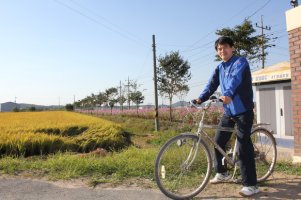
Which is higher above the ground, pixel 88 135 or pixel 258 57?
pixel 258 57

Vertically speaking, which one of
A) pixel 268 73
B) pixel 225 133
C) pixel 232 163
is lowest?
pixel 232 163

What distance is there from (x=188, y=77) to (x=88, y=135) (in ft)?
57.4

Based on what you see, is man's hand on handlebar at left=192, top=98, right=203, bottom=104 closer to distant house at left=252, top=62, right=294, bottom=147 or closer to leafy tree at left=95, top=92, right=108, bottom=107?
distant house at left=252, top=62, right=294, bottom=147

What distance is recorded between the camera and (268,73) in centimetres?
1027

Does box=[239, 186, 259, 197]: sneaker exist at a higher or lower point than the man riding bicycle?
lower

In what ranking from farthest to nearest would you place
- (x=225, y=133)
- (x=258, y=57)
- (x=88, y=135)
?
(x=258, y=57), (x=88, y=135), (x=225, y=133)

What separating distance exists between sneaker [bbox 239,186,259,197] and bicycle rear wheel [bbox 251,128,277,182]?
0.68 metres

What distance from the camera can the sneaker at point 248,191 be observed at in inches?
164

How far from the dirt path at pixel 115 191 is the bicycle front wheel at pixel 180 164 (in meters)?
0.15

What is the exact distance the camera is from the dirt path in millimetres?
4246

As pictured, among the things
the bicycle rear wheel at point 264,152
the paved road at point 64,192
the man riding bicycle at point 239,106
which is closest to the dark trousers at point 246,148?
the man riding bicycle at point 239,106

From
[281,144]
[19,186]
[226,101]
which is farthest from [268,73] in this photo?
[19,186]

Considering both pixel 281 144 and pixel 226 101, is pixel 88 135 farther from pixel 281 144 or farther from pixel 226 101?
pixel 226 101

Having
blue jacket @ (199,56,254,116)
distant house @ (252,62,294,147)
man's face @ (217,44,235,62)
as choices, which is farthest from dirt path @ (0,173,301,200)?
distant house @ (252,62,294,147)
